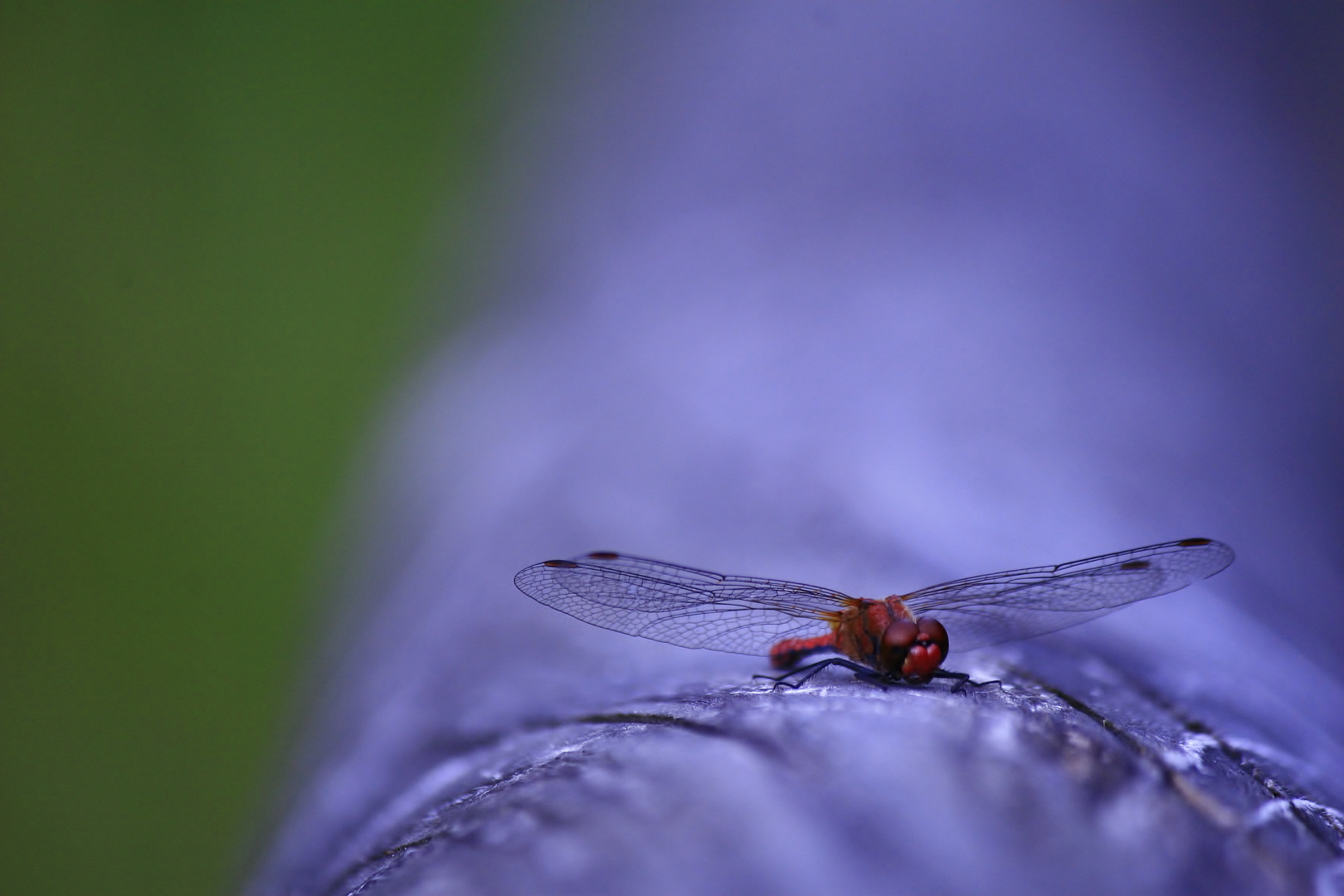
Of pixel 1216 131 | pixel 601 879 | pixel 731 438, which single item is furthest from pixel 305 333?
pixel 601 879

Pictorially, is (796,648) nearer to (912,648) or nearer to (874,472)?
(912,648)

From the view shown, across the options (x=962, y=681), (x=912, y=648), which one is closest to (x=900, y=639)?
(x=912, y=648)

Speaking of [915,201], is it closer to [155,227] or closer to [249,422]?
[249,422]

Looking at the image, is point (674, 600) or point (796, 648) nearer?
point (674, 600)

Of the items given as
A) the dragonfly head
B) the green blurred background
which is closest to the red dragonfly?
the dragonfly head

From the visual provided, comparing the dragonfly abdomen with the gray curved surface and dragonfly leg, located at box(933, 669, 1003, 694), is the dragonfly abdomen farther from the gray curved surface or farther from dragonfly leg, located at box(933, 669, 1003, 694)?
dragonfly leg, located at box(933, 669, 1003, 694)

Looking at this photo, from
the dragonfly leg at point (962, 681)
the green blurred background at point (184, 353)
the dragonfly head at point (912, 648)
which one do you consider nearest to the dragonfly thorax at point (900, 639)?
the dragonfly head at point (912, 648)

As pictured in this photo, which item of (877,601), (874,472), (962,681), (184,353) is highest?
(184,353)
